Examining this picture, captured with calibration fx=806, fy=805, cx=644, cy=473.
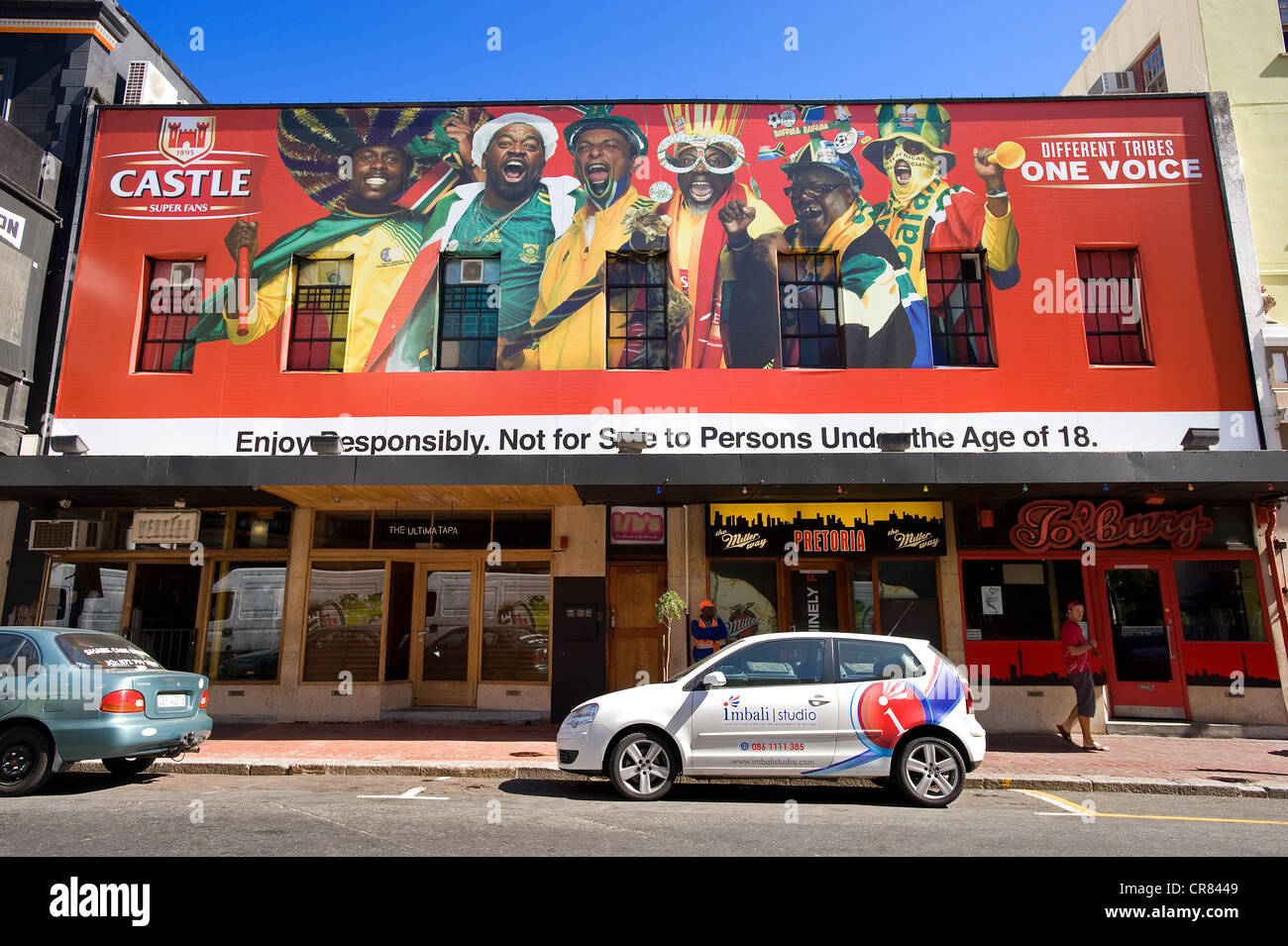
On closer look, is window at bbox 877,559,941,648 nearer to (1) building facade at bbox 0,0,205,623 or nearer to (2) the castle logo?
(2) the castle logo

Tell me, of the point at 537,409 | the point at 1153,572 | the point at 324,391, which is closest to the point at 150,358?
the point at 324,391

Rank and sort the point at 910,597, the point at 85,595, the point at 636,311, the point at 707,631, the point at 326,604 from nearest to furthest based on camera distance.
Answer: the point at 707,631, the point at 910,597, the point at 85,595, the point at 326,604, the point at 636,311

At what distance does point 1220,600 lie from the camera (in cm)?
1196

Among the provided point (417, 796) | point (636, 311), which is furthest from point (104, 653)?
point (636, 311)

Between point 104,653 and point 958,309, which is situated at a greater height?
point 958,309

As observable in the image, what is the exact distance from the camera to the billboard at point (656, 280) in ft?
39.7

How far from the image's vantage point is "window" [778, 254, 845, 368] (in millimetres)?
12586

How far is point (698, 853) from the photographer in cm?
562

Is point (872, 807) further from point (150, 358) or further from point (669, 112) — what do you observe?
point (150, 358)

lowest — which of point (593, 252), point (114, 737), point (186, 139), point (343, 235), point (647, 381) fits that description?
point (114, 737)

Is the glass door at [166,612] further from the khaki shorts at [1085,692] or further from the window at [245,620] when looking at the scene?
the khaki shorts at [1085,692]

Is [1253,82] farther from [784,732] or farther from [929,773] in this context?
[784,732]

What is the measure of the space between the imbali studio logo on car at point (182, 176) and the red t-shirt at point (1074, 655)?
535 inches

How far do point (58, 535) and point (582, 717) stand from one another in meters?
9.48
